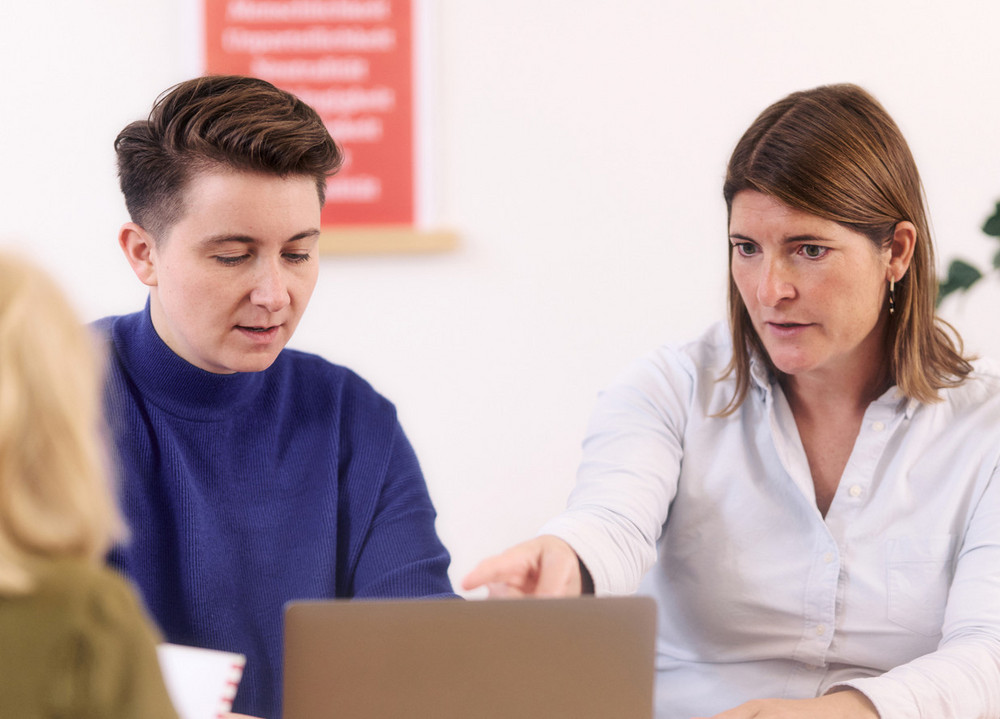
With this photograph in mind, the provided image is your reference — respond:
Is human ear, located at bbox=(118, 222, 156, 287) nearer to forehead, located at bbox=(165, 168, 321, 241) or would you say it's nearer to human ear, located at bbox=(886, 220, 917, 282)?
forehead, located at bbox=(165, 168, 321, 241)

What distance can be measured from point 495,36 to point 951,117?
1.02m

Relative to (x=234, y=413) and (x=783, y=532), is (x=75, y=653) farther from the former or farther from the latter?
(x=783, y=532)

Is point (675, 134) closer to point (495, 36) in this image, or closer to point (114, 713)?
point (495, 36)

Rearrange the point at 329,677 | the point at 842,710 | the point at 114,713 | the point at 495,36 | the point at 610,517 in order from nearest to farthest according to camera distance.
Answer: the point at 114,713 → the point at 329,677 → the point at 842,710 → the point at 610,517 → the point at 495,36

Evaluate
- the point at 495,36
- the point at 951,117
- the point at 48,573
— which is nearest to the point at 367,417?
the point at 48,573

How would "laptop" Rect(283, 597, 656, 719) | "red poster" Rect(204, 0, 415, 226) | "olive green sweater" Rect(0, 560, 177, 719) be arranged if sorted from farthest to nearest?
"red poster" Rect(204, 0, 415, 226) < "laptop" Rect(283, 597, 656, 719) < "olive green sweater" Rect(0, 560, 177, 719)

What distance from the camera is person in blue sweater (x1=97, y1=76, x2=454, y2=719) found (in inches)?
44.4

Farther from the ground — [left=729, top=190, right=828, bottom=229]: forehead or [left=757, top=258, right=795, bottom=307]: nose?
[left=729, top=190, right=828, bottom=229]: forehead

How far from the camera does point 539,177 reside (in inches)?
88.2

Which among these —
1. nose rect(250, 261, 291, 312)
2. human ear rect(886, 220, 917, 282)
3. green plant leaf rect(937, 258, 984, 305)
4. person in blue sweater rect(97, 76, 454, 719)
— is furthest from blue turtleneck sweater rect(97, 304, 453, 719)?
green plant leaf rect(937, 258, 984, 305)

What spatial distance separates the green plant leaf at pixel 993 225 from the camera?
5.69 ft

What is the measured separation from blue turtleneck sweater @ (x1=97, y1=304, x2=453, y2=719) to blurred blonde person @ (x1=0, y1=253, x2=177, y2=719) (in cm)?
51

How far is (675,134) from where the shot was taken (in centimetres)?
224

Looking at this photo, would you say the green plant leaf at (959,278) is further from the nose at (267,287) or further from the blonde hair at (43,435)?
the blonde hair at (43,435)
